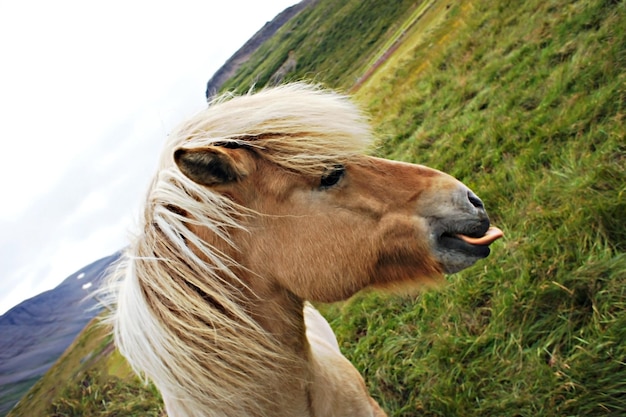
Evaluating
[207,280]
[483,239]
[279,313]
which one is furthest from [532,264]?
[207,280]

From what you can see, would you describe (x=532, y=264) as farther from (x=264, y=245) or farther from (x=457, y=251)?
(x=264, y=245)

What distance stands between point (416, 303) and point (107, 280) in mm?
2898

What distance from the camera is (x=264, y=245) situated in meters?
2.00

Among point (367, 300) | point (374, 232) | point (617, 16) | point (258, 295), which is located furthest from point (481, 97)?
point (258, 295)

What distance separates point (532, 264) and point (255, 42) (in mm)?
127591

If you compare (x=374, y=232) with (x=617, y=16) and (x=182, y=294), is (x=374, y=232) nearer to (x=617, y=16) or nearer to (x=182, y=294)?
(x=182, y=294)

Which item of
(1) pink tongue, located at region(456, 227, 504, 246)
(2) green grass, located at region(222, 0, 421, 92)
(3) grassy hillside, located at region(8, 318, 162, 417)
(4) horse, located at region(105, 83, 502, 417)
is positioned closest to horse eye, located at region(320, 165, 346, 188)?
(4) horse, located at region(105, 83, 502, 417)

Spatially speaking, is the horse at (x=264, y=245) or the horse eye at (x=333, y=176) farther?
the horse eye at (x=333, y=176)

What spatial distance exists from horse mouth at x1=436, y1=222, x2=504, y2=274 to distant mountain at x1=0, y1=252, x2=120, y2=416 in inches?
536

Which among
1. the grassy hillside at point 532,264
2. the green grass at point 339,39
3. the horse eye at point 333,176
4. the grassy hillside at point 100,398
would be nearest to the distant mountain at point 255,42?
the green grass at point 339,39

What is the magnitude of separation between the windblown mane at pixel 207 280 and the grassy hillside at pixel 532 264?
0.98m

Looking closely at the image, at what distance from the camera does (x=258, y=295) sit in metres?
2.00

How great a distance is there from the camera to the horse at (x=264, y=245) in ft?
6.06

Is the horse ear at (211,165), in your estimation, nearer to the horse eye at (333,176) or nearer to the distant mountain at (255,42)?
the horse eye at (333,176)
